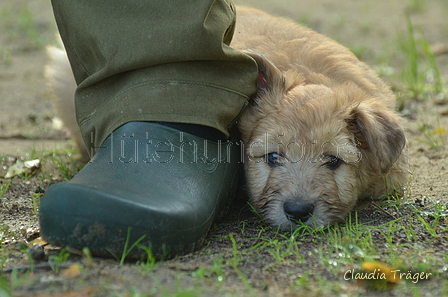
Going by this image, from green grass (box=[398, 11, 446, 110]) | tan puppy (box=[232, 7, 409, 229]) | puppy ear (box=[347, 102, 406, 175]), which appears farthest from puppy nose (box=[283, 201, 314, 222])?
green grass (box=[398, 11, 446, 110])

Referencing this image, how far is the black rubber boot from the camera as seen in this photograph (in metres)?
2.35

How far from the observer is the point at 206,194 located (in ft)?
8.86

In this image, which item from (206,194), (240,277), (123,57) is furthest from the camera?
(123,57)

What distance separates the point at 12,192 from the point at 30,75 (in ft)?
10.9

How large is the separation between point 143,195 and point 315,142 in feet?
3.47

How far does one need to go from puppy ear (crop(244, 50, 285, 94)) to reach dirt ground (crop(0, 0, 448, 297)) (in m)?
0.77

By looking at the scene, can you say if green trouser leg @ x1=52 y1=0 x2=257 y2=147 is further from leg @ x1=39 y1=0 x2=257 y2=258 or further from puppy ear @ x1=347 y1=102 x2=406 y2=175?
puppy ear @ x1=347 y1=102 x2=406 y2=175

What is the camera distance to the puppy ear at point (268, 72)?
10.5ft

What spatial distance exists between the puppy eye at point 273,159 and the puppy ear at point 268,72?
15.5 inches

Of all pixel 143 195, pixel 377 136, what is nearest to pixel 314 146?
pixel 377 136

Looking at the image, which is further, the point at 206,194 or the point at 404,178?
the point at 404,178

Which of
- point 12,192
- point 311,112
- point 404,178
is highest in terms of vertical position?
point 311,112

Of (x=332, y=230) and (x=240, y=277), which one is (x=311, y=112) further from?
(x=240, y=277)

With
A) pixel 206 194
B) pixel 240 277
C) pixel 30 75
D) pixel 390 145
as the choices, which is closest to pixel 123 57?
pixel 206 194
